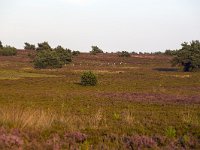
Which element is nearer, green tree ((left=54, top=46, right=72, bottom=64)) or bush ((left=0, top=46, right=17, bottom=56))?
green tree ((left=54, top=46, right=72, bottom=64))

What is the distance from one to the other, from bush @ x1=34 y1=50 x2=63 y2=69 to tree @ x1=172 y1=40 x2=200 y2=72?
27671 millimetres

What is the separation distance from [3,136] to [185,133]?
19.8 ft

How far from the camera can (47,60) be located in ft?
290

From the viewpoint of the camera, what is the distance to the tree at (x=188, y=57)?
76000mm

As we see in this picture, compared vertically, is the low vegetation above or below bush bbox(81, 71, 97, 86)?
above

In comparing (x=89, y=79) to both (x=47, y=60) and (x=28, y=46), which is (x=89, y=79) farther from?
(x=28, y=46)

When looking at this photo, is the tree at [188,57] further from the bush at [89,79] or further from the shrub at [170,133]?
the shrub at [170,133]

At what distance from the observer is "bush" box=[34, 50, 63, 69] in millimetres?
87037

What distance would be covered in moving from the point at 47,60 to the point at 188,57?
3217cm

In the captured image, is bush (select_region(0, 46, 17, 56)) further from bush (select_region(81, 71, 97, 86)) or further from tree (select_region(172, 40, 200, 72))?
bush (select_region(81, 71, 97, 86))

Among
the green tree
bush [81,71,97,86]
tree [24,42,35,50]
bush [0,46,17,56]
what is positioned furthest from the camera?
tree [24,42,35,50]

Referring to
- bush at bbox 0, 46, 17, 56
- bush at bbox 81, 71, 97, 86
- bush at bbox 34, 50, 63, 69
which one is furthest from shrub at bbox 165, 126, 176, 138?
bush at bbox 0, 46, 17, 56

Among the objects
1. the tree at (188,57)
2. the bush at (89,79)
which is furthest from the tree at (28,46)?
the bush at (89,79)

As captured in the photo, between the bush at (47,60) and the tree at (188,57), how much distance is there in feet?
90.8
